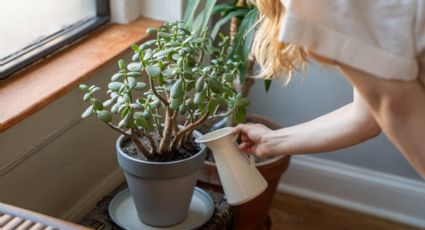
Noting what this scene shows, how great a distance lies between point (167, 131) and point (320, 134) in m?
0.38

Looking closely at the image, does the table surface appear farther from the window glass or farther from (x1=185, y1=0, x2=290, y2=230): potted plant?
the window glass

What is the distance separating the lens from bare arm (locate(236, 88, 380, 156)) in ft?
3.33

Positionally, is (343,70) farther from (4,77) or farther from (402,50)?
(4,77)

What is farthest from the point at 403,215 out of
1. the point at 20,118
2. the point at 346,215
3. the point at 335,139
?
the point at 20,118

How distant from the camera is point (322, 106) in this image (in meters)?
1.95

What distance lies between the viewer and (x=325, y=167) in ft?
6.70

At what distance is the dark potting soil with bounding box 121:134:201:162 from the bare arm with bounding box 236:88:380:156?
153mm

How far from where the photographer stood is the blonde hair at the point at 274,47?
912 mm

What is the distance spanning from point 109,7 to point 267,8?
2.96 ft

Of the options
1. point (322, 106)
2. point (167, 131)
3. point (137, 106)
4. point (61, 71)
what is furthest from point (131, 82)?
point (322, 106)

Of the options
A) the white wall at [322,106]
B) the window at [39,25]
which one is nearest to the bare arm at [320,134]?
the window at [39,25]

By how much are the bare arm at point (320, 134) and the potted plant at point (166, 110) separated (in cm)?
9

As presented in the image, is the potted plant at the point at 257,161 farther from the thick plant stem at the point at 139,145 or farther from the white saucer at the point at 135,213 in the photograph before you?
the thick plant stem at the point at 139,145

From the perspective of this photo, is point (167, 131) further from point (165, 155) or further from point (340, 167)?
point (340, 167)
